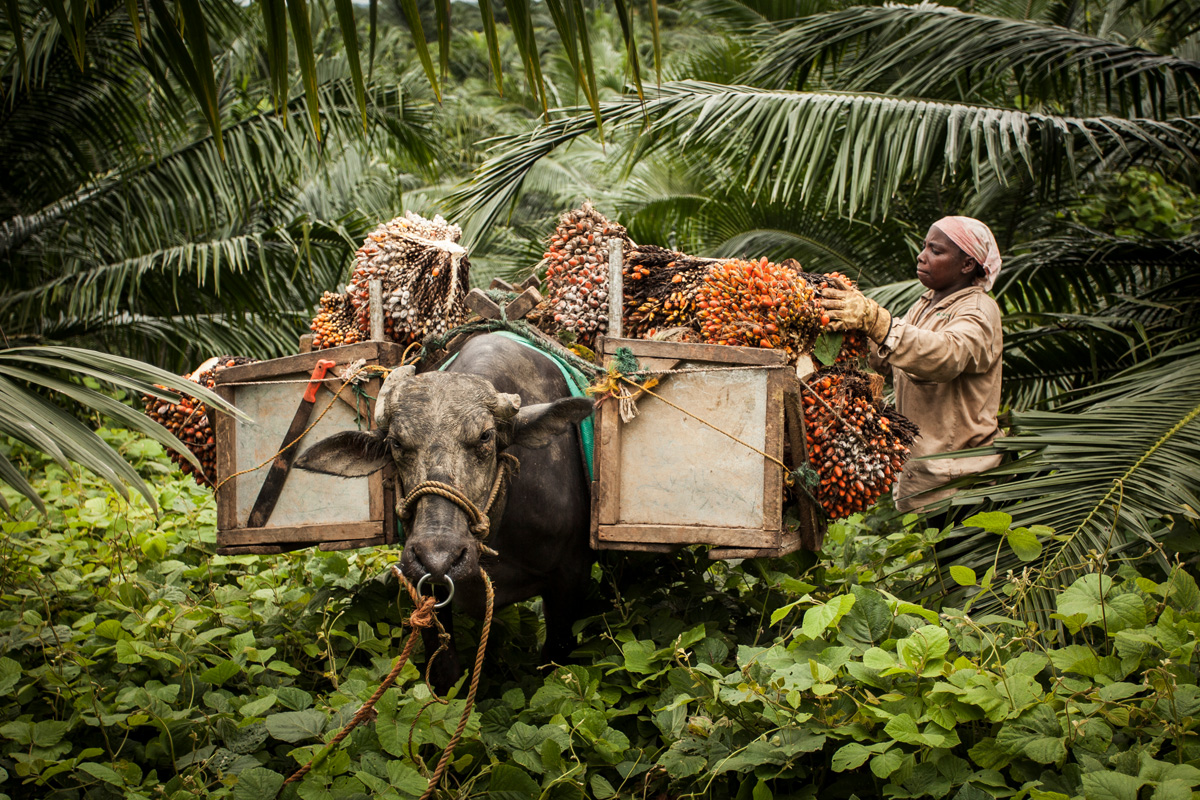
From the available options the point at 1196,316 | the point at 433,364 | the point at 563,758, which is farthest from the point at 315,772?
the point at 1196,316

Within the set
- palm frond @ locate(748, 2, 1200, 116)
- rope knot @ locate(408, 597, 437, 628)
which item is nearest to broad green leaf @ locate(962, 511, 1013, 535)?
rope knot @ locate(408, 597, 437, 628)

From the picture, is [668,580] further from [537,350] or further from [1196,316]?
[1196,316]

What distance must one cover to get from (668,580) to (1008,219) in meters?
4.39

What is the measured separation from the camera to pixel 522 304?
401 cm

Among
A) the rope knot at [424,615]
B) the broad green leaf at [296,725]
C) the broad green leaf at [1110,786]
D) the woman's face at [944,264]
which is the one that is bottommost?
the broad green leaf at [296,725]

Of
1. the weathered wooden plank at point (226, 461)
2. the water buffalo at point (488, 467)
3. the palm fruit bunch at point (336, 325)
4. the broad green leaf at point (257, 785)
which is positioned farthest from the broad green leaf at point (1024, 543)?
the weathered wooden plank at point (226, 461)

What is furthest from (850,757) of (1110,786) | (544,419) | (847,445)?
(544,419)

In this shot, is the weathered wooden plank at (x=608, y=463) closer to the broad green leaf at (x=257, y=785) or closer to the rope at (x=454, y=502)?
the rope at (x=454, y=502)

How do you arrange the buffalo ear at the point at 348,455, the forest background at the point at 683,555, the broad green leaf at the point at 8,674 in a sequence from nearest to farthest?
the forest background at the point at 683,555, the broad green leaf at the point at 8,674, the buffalo ear at the point at 348,455

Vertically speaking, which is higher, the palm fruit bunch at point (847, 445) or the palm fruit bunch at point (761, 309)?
the palm fruit bunch at point (761, 309)

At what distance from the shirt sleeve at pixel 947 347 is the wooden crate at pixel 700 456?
552 mm

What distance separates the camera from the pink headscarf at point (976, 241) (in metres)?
4.06

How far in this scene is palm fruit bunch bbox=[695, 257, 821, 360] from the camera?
134 inches

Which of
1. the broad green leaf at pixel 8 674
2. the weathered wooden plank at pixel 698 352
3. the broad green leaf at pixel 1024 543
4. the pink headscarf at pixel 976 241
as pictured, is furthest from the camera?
the pink headscarf at pixel 976 241
